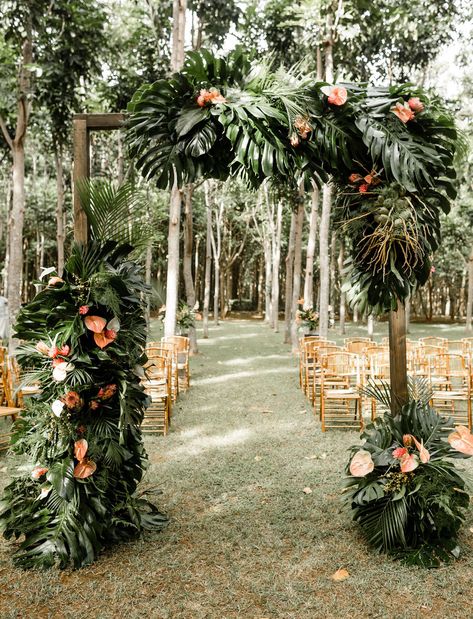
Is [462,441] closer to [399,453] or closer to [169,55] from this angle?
[399,453]

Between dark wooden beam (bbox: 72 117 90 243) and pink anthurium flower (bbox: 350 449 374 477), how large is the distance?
2586 millimetres

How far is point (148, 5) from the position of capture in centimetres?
1276

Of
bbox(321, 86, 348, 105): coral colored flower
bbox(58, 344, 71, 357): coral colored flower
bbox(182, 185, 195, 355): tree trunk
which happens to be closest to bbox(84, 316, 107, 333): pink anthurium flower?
bbox(58, 344, 71, 357): coral colored flower

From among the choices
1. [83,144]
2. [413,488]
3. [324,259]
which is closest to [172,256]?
[324,259]

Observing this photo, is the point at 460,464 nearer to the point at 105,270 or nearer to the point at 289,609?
the point at 289,609

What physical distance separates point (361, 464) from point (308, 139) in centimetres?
236

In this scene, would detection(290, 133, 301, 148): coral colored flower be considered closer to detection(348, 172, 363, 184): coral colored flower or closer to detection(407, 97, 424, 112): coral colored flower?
detection(348, 172, 363, 184): coral colored flower

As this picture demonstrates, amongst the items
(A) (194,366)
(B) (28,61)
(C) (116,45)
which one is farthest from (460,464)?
(C) (116,45)

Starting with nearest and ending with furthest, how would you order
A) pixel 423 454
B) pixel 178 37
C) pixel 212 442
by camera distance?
pixel 423 454 → pixel 212 442 → pixel 178 37

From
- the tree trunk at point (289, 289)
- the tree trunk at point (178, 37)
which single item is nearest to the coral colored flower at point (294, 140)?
the tree trunk at point (178, 37)

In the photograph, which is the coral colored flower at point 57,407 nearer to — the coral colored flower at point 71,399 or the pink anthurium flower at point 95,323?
the coral colored flower at point 71,399

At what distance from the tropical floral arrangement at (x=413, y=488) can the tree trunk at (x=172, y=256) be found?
A: 6.91 m

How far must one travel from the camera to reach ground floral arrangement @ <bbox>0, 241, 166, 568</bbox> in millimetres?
3527

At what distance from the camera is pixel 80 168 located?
3.93 meters
